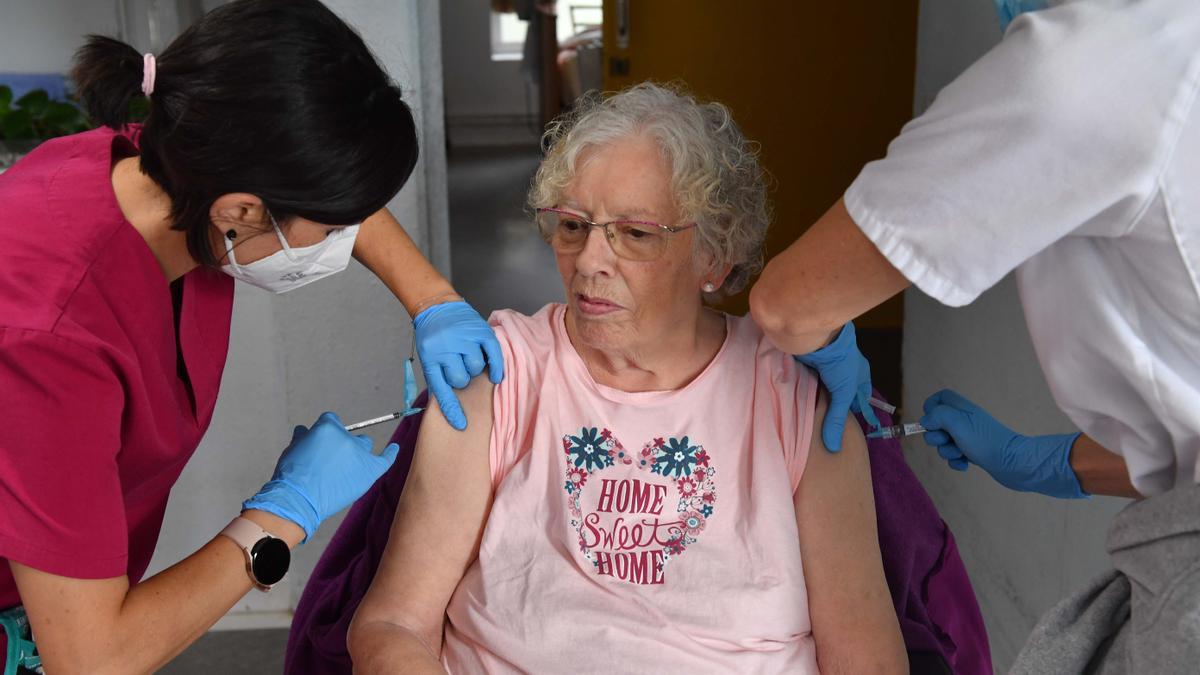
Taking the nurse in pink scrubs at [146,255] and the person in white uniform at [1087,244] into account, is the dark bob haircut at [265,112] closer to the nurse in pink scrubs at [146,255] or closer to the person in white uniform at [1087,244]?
the nurse in pink scrubs at [146,255]

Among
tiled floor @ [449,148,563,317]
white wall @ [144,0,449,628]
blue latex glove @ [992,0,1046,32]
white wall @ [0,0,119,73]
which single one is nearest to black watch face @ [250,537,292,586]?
blue latex glove @ [992,0,1046,32]

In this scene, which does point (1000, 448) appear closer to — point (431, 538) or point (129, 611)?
point (431, 538)

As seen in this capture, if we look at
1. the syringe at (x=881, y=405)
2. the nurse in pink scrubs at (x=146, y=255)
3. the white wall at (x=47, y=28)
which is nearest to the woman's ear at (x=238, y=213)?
the nurse in pink scrubs at (x=146, y=255)

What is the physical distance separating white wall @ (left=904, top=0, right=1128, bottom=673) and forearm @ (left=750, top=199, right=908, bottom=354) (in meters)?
1.06

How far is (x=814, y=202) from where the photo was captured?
475cm

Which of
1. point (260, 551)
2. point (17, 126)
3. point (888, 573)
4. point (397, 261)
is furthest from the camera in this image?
point (17, 126)

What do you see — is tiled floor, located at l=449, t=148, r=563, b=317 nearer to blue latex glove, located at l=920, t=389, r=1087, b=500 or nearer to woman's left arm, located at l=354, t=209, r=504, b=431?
woman's left arm, located at l=354, t=209, r=504, b=431

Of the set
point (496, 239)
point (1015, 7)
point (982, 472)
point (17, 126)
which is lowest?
point (496, 239)

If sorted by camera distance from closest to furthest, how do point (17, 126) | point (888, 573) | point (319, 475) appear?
1. point (319, 475)
2. point (888, 573)
3. point (17, 126)

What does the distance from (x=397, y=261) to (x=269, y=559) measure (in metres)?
0.61

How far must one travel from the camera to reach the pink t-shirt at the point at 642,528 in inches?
61.2

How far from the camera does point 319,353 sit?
2578 millimetres

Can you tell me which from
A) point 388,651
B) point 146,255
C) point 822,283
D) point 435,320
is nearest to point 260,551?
point 388,651

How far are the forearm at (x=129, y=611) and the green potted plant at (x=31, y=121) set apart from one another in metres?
1.53
